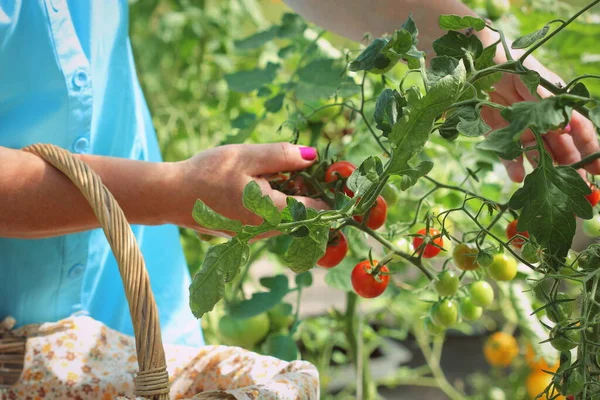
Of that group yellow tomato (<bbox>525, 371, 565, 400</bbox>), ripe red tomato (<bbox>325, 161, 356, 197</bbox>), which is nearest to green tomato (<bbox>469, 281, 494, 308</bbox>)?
ripe red tomato (<bbox>325, 161, 356, 197</bbox>)

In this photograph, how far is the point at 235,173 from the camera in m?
0.46

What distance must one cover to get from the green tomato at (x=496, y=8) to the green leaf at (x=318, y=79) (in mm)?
210

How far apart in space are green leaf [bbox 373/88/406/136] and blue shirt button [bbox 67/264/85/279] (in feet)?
1.35

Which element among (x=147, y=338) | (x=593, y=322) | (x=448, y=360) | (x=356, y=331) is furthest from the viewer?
(x=448, y=360)

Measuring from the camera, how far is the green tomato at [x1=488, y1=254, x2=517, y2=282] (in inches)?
18.1

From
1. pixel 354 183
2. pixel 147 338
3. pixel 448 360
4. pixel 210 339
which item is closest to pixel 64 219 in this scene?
pixel 147 338

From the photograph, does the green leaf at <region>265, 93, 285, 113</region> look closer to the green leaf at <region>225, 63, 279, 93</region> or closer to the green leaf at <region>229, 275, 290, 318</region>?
the green leaf at <region>225, 63, 279, 93</region>

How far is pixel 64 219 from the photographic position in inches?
19.4

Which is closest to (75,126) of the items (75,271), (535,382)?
(75,271)

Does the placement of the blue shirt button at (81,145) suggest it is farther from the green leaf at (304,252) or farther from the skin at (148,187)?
the green leaf at (304,252)

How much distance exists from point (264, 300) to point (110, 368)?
0.16m

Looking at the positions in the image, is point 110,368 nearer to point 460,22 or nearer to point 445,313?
point 445,313

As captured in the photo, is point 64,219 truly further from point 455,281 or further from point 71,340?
point 455,281

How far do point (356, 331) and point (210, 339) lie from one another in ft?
0.86
